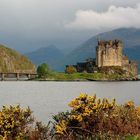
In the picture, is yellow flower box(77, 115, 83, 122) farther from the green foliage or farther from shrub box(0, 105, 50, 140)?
the green foliage

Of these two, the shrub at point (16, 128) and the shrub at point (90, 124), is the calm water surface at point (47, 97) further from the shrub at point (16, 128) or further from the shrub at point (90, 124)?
the shrub at point (90, 124)

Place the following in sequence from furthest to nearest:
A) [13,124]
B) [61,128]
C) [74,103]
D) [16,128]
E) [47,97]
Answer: [47,97] → [16,128] → [13,124] → [74,103] → [61,128]

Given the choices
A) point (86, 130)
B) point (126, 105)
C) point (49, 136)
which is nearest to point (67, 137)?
point (86, 130)

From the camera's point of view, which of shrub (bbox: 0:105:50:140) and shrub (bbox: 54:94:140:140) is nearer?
shrub (bbox: 54:94:140:140)

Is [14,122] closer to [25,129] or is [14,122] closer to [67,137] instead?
[25,129]

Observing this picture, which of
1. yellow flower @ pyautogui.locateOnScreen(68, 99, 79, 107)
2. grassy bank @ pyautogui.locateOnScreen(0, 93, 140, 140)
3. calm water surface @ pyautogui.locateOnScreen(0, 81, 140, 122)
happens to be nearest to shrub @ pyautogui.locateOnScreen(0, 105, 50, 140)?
grassy bank @ pyautogui.locateOnScreen(0, 93, 140, 140)

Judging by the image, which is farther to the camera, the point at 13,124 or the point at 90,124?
Answer: the point at 13,124

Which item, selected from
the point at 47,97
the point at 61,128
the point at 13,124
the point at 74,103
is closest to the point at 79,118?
the point at 74,103

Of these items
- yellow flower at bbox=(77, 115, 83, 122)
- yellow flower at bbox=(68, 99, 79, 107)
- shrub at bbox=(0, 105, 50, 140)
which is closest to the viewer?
yellow flower at bbox=(77, 115, 83, 122)

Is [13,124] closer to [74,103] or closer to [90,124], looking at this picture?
[74,103]

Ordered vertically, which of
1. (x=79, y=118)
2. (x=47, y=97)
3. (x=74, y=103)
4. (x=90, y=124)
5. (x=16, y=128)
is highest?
(x=74, y=103)

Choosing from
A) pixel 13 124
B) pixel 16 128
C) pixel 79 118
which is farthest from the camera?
pixel 16 128

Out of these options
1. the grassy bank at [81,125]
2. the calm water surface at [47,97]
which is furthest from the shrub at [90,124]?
the calm water surface at [47,97]

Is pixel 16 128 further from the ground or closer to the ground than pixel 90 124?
closer to the ground
